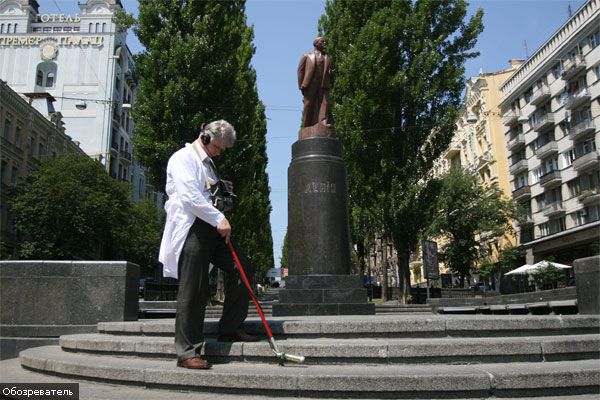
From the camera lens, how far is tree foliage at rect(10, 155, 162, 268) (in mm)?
32656

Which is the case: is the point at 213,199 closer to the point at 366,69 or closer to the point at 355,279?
the point at 355,279

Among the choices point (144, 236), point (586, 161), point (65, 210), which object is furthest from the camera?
point (144, 236)

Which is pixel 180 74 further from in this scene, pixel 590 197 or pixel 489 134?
pixel 489 134

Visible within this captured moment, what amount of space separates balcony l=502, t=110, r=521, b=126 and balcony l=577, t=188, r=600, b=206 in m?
12.4

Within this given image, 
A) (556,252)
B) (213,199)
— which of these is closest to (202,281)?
(213,199)

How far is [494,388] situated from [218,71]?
1664 centimetres

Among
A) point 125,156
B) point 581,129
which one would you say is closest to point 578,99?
point 581,129

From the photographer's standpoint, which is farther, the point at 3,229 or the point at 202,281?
the point at 3,229

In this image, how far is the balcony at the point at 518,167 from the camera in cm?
4591

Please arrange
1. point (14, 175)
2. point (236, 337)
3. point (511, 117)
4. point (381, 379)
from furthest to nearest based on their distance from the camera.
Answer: point (511, 117) → point (14, 175) → point (236, 337) → point (381, 379)

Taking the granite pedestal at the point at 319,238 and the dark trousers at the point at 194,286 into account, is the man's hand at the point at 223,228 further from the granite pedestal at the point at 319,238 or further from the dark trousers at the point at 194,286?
the granite pedestal at the point at 319,238

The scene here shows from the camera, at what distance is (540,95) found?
42500 millimetres

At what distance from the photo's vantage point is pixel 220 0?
19.4 metres

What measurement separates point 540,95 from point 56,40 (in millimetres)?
46713
